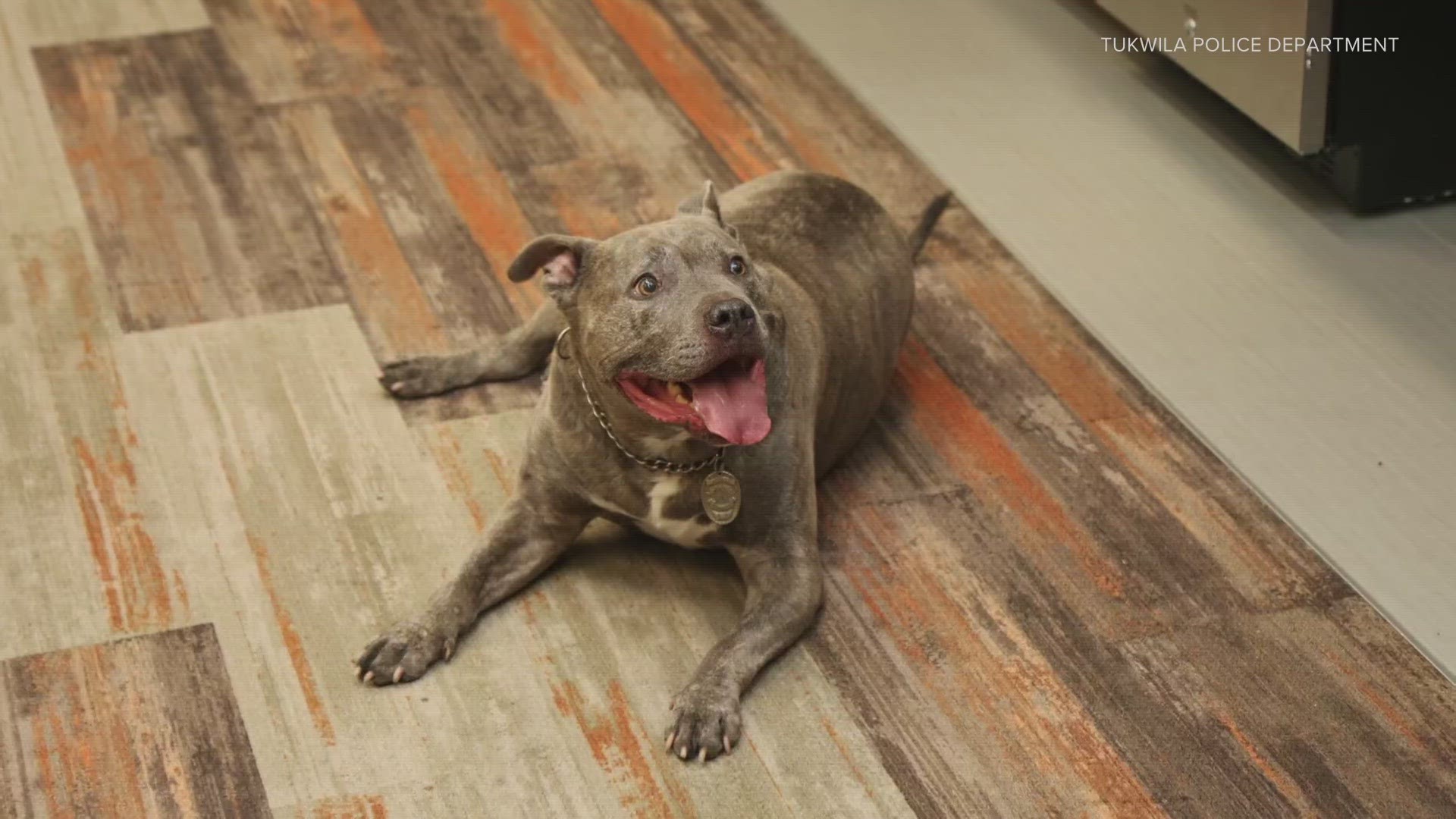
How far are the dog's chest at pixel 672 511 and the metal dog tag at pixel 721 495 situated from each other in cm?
2

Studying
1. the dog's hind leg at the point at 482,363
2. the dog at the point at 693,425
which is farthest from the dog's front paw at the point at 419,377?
the dog at the point at 693,425

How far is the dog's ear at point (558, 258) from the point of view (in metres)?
3.19

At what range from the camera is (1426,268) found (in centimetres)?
447

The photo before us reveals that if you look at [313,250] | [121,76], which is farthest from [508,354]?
[121,76]

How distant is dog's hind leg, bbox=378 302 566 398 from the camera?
3.98 meters

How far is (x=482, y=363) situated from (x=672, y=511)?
2.76 ft

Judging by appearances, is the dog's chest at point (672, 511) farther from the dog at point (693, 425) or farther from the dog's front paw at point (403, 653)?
the dog's front paw at point (403, 653)

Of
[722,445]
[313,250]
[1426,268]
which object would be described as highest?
[722,445]

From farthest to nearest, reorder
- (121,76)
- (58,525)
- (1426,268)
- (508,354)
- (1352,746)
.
A: (121,76), (1426,268), (508,354), (58,525), (1352,746)

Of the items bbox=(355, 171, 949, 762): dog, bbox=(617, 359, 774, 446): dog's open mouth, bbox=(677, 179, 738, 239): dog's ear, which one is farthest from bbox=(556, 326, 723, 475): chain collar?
bbox=(677, 179, 738, 239): dog's ear

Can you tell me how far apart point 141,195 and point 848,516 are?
2.13 m

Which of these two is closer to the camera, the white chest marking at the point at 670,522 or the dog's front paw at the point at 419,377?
the white chest marking at the point at 670,522

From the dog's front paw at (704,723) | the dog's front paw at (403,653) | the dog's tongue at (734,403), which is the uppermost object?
the dog's tongue at (734,403)

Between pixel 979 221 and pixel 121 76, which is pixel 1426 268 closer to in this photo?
pixel 979 221
